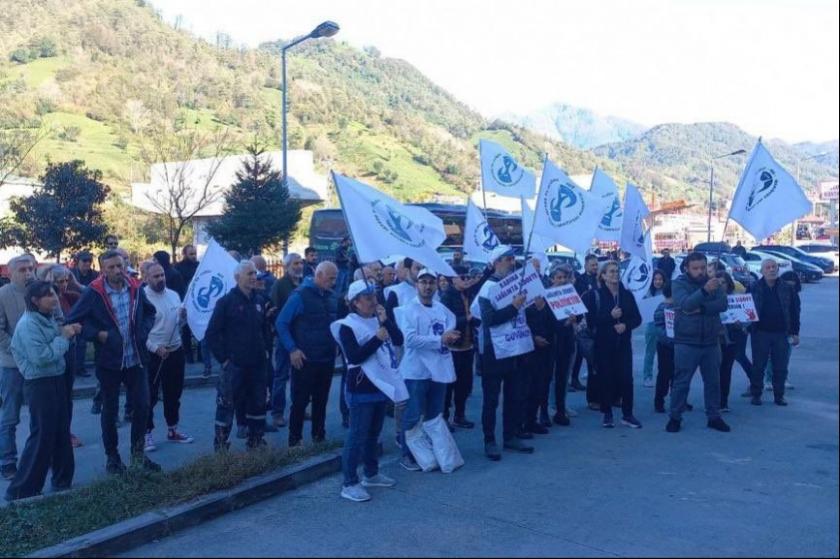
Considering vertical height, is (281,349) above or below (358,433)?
above

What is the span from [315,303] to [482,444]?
7.39ft

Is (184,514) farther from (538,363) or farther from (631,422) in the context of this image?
(631,422)

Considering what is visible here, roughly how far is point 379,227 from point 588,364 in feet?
16.2

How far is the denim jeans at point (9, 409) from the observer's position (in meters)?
6.52

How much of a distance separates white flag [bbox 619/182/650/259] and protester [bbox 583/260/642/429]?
2891mm

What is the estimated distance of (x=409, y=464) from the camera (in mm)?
6789

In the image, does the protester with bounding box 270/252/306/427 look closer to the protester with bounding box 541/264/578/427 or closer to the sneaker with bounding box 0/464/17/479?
the sneaker with bounding box 0/464/17/479

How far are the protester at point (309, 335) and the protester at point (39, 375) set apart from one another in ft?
5.97

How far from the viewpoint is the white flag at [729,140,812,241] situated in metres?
9.23

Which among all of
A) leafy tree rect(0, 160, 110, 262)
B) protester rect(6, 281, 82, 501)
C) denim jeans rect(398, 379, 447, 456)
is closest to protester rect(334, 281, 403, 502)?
denim jeans rect(398, 379, 447, 456)

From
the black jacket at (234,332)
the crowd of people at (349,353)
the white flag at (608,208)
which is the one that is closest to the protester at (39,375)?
the crowd of people at (349,353)

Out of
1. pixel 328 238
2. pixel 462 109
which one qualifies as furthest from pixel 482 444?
pixel 462 109

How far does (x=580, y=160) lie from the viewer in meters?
142

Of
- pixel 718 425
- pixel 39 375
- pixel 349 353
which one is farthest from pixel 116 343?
pixel 718 425
